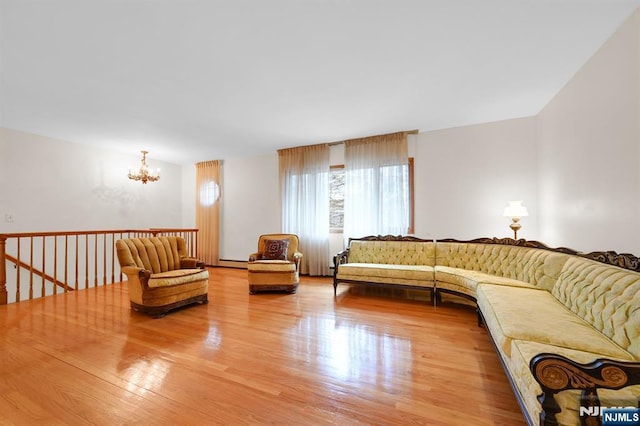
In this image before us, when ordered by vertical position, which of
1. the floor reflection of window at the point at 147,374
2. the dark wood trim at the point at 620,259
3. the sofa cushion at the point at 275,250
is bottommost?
the floor reflection of window at the point at 147,374

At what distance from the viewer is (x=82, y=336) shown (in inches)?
95.7

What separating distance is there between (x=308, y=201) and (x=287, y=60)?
305 centimetres

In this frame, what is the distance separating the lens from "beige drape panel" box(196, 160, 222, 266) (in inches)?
248

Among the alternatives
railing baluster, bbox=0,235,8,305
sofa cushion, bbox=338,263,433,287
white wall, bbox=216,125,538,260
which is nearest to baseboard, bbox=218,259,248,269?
white wall, bbox=216,125,538,260

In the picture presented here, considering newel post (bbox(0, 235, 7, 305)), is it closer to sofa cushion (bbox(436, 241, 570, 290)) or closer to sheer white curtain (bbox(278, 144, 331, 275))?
sheer white curtain (bbox(278, 144, 331, 275))

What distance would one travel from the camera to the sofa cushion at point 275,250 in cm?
443

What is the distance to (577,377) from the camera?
1059mm

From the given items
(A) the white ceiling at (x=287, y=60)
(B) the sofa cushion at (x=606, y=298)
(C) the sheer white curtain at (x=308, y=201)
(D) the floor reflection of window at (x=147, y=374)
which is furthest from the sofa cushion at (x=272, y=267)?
(B) the sofa cushion at (x=606, y=298)

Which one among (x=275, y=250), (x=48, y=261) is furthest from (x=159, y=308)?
(x=48, y=261)

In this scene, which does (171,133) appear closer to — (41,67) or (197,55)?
(41,67)

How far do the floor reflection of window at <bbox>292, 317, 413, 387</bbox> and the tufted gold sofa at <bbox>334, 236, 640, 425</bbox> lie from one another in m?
0.73

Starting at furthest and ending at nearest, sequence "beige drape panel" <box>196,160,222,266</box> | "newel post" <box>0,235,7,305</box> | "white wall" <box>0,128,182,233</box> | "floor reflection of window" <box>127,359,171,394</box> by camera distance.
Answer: "beige drape panel" <box>196,160,222,266</box>
"white wall" <box>0,128,182,233</box>
"newel post" <box>0,235,7,305</box>
"floor reflection of window" <box>127,359,171,394</box>
